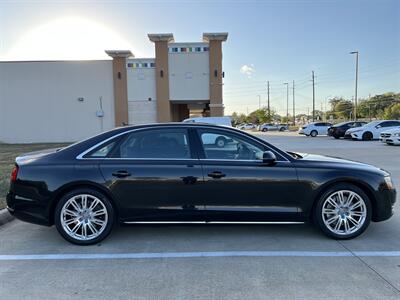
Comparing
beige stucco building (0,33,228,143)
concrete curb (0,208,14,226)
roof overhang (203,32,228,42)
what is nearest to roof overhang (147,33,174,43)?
beige stucco building (0,33,228,143)

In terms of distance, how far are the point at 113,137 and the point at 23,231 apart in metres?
2.06

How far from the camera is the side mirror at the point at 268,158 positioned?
4.47 meters

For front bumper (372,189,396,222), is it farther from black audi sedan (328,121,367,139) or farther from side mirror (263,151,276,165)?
black audi sedan (328,121,367,139)

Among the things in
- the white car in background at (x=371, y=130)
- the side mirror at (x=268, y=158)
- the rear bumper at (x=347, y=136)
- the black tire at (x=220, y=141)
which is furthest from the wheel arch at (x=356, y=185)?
the rear bumper at (x=347, y=136)

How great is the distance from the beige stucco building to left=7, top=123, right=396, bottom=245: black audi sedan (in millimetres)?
23103

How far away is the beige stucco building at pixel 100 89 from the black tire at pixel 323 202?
2313 centimetres

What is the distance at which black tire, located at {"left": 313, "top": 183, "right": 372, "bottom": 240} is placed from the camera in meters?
4.64

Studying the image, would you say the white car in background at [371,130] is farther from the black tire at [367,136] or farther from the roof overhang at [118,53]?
the roof overhang at [118,53]

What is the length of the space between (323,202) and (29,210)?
12.6 feet

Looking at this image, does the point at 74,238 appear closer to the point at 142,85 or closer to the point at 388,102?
the point at 142,85

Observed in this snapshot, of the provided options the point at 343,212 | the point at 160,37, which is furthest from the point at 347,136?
the point at 343,212

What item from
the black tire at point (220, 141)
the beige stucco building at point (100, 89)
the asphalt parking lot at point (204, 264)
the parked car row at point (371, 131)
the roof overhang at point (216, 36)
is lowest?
the asphalt parking lot at point (204, 264)

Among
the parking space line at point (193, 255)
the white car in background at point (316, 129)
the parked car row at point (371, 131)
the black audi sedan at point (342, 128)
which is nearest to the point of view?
the parking space line at point (193, 255)

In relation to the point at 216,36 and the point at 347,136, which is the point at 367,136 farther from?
the point at 216,36
